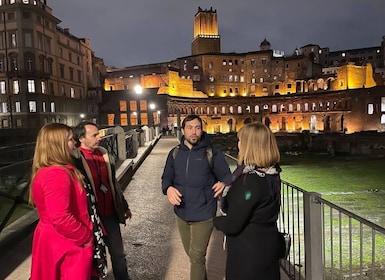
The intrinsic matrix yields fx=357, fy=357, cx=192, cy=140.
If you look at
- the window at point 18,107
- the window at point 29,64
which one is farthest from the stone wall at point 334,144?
the window at point 29,64

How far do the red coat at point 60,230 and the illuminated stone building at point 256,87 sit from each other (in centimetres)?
6771

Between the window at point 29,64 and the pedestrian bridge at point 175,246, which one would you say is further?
the window at point 29,64

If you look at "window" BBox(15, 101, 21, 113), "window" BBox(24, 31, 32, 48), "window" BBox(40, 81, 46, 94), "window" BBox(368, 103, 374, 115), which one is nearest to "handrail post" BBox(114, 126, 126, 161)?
"window" BBox(15, 101, 21, 113)

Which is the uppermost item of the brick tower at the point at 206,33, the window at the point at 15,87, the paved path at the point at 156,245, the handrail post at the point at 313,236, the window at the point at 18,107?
the brick tower at the point at 206,33

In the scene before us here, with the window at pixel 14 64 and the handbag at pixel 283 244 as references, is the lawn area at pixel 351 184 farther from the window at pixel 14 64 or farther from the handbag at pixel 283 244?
the window at pixel 14 64

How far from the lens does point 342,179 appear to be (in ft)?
73.7

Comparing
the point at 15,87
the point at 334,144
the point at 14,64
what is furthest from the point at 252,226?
the point at 14,64

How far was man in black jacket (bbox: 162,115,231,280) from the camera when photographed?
3.78 m

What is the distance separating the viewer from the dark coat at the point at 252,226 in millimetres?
2787

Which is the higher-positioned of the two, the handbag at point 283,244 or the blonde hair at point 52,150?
the blonde hair at point 52,150

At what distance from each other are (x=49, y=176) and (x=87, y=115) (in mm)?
63866

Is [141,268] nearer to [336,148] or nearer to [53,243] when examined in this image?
[53,243]

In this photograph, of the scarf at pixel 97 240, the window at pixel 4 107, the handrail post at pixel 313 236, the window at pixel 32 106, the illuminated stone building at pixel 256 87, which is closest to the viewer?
the scarf at pixel 97 240

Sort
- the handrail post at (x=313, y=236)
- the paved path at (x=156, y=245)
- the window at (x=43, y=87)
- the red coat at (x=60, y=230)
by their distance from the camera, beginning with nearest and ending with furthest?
1. the red coat at (x=60, y=230)
2. the handrail post at (x=313, y=236)
3. the paved path at (x=156, y=245)
4. the window at (x=43, y=87)
